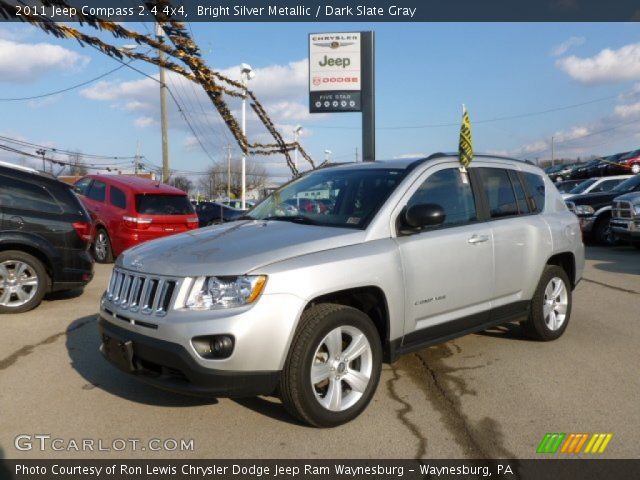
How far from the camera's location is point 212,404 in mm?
3805

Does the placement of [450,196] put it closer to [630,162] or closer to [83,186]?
[83,186]

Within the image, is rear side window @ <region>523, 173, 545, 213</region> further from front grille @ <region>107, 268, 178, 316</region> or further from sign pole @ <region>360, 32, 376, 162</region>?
sign pole @ <region>360, 32, 376, 162</region>

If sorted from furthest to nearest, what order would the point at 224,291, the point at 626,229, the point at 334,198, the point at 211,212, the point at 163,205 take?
the point at 211,212 < the point at 626,229 < the point at 163,205 < the point at 334,198 < the point at 224,291

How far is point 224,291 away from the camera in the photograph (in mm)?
3174

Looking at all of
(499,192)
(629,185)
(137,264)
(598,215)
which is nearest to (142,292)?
(137,264)

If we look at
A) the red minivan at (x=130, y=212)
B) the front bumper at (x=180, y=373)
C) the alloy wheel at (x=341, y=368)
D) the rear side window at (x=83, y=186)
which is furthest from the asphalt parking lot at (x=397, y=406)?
the rear side window at (x=83, y=186)

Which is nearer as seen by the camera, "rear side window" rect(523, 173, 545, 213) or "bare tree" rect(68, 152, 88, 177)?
"rear side window" rect(523, 173, 545, 213)

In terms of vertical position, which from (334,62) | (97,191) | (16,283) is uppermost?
(334,62)

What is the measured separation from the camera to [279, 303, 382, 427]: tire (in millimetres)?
3240

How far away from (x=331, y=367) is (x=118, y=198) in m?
8.74

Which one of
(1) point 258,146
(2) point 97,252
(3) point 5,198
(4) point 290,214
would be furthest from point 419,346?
(1) point 258,146

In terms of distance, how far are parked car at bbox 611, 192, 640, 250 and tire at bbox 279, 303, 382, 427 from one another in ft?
35.0

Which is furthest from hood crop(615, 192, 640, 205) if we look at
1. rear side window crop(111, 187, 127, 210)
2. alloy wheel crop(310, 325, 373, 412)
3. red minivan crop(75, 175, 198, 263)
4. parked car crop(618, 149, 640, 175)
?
parked car crop(618, 149, 640, 175)

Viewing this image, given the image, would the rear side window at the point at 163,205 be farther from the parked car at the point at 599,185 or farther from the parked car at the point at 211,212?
the parked car at the point at 599,185
